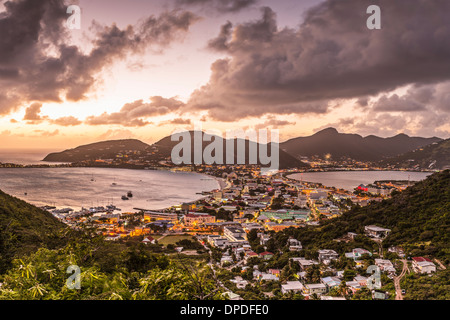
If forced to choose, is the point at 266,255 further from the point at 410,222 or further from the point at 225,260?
the point at 410,222

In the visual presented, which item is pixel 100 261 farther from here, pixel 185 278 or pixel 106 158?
pixel 106 158

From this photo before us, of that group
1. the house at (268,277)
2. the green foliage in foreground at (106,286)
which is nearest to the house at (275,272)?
the house at (268,277)

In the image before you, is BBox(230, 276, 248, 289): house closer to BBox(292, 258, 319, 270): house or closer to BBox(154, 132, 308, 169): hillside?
BBox(292, 258, 319, 270): house

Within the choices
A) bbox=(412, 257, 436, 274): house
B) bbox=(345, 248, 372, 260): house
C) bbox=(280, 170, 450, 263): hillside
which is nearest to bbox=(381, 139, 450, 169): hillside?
bbox=(280, 170, 450, 263): hillside

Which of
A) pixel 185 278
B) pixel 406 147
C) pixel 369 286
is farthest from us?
pixel 406 147
